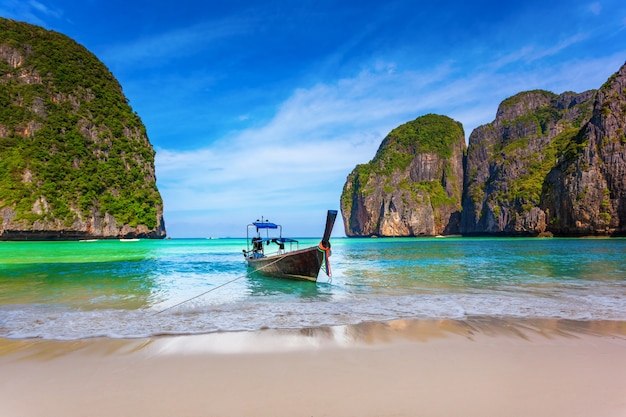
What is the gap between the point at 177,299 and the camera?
10586 mm

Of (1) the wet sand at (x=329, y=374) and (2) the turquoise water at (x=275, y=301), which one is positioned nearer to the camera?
(1) the wet sand at (x=329, y=374)

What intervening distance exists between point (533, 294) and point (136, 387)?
1070 cm

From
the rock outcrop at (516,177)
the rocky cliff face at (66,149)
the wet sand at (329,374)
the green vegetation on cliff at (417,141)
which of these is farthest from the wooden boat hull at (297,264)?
the green vegetation on cliff at (417,141)

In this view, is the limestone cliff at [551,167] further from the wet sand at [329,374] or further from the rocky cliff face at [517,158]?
the wet sand at [329,374]

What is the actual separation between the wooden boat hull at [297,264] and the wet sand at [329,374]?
25.2ft

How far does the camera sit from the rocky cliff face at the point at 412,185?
12375 cm

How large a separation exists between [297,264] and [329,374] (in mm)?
10436

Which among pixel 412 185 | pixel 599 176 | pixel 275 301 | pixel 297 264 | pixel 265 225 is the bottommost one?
pixel 275 301

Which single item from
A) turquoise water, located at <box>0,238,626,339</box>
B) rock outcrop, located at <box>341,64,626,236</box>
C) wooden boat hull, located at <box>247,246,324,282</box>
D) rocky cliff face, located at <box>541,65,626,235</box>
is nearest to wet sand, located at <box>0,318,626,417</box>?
turquoise water, located at <box>0,238,626,339</box>

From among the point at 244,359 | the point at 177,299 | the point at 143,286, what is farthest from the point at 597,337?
the point at 143,286

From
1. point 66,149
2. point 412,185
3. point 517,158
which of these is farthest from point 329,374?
point 412,185

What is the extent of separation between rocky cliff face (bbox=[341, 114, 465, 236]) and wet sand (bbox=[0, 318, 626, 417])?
119654 mm

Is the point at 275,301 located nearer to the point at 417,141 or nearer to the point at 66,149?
the point at 66,149

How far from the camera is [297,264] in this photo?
14523mm
